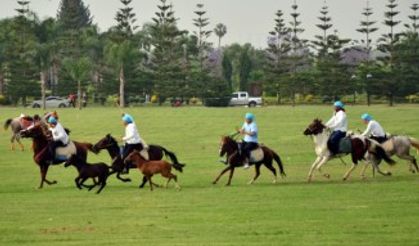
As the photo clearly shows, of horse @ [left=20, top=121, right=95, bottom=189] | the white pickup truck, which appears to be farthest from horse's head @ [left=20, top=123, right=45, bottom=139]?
the white pickup truck

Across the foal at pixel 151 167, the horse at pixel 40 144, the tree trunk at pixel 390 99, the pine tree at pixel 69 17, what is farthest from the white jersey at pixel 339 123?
the pine tree at pixel 69 17

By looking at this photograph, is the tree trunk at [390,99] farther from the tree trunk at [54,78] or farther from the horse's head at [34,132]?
the horse's head at [34,132]

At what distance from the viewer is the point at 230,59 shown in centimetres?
10956

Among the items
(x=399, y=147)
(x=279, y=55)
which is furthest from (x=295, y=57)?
(x=399, y=147)

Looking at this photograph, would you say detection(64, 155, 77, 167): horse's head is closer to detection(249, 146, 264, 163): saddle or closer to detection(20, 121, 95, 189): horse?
detection(20, 121, 95, 189): horse

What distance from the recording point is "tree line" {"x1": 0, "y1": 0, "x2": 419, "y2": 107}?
3285 inches

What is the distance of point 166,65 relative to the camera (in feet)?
292

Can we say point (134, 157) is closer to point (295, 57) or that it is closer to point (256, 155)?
point (256, 155)

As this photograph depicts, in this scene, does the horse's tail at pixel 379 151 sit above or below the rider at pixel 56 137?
below

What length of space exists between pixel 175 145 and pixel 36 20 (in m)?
54.4

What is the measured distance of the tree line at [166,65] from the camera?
274 ft

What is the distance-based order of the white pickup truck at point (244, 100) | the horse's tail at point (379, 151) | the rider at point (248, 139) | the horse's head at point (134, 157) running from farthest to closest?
the white pickup truck at point (244, 100) < the horse's tail at point (379, 151) < the rider at point (248, 139) < the horse's head at point (134, 157)

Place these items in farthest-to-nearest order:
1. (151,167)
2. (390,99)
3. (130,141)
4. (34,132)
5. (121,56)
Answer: (121,56)
(390,99)
(130,141)
(34,132)
(151,167)

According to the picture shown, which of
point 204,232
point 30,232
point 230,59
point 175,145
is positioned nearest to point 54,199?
point 30,232
